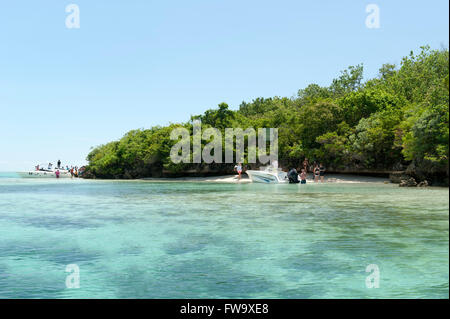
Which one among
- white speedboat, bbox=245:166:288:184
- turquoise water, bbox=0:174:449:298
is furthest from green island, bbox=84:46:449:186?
turquoise water, bbox=0:174:449:298

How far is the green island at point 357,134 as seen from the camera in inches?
1036

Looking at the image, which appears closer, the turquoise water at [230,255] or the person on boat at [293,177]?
the turquoise water at [230,255]

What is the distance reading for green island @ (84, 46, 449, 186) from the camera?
86.3 feet

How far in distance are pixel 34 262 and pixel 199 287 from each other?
2.88 meters

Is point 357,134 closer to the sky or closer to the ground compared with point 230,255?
closer to the sky

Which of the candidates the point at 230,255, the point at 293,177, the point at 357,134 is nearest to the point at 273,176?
the point at 293,177

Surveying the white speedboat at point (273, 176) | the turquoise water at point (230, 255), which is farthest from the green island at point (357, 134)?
the turquoise water at point (230, 255)

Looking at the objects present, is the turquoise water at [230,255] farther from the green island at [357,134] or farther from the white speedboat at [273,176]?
the white speedboat at [273,176]

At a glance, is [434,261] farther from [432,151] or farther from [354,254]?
[432,151]

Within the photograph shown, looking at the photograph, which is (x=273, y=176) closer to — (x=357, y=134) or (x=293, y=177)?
(x=293, y=177)

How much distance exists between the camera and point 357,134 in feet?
119

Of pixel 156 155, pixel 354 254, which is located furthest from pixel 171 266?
pixel 156 155
